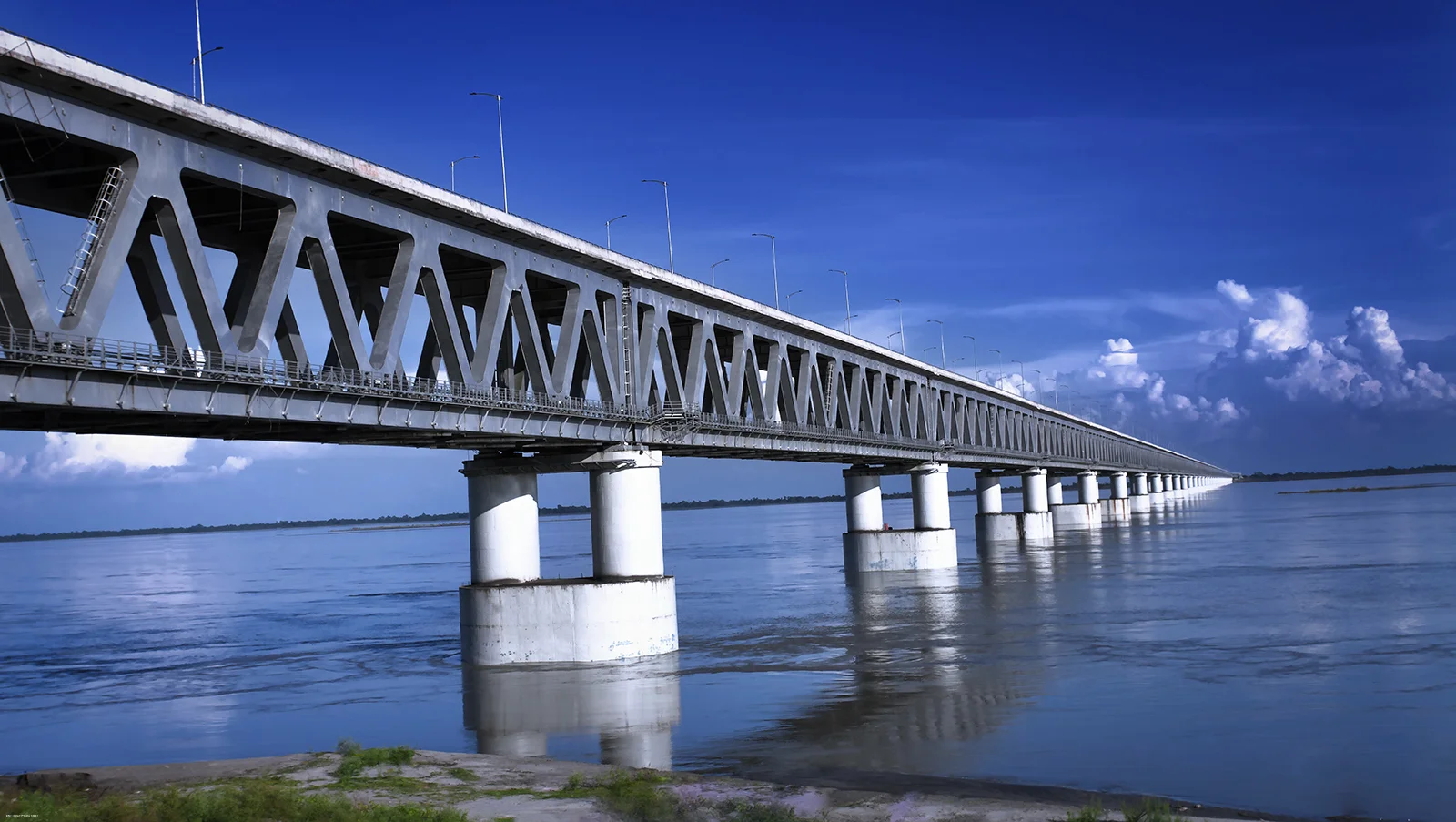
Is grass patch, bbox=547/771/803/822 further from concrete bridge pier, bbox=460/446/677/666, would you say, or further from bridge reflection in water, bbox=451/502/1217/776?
concrete bridge pier, bbox=460/446/677/666

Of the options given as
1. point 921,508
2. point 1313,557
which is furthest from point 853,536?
point 1313,557

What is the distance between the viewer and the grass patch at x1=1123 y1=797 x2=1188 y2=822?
1557 centimetres

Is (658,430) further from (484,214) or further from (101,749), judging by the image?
(101,749)

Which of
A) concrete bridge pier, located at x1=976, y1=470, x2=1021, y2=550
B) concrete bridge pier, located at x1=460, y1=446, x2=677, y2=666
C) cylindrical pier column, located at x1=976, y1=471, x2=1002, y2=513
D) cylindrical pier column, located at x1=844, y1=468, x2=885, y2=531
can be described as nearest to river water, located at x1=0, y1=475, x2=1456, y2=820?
concrete bridge pier, located at x1=460, y1=446, x2=677, y2=666

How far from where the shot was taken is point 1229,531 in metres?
116

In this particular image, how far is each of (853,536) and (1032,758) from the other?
54285 millimetres

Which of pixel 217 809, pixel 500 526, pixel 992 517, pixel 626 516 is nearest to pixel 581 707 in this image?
pixel 626 516

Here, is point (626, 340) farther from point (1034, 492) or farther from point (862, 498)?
point (1034, 492)

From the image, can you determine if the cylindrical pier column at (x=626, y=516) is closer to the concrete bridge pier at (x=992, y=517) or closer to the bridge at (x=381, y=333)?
the bridge at (x=381, y=333)

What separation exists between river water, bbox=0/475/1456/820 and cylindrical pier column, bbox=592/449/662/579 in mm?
3390

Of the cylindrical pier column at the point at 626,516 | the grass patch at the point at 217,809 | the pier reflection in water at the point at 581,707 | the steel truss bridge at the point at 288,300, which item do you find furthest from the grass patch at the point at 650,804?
the cylindrical pier column at the point at 626,516

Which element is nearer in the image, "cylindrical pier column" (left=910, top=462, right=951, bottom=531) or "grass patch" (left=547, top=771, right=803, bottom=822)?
"grass patch" (left=547, top=771, right=803, bottom=822)

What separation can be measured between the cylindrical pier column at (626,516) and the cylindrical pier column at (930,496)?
44154mm

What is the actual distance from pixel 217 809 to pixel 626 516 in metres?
21.8
